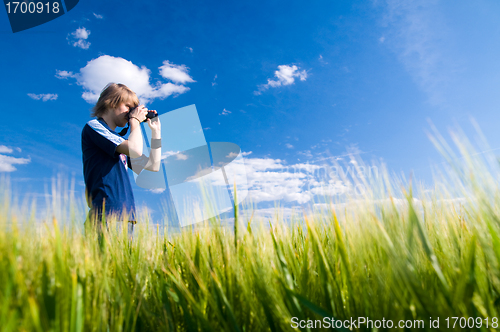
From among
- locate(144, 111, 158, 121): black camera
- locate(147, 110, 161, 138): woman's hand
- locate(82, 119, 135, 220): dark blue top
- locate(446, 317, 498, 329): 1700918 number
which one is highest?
locate(144, 111, 158, 121): black camera

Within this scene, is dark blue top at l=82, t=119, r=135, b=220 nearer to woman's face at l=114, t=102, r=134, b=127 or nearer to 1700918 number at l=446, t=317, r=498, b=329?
woman's face at l=114, t=102, r=134, b=127

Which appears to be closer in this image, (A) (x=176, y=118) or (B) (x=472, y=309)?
(B) (x=472, y=309)

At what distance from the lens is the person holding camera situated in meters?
2.02

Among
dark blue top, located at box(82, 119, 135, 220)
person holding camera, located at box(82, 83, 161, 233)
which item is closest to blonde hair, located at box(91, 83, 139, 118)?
person holding camera, located at box(82, 83, 161, 233)

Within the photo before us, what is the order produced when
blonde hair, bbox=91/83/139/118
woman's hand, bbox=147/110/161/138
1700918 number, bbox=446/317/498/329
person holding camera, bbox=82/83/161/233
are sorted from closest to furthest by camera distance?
1700918 number, bbox=446/317/498/329, person holding camera, bbox=82/83/161/233, blonde hair, bbox=91/83/139/118, woman's hand, bbox=147/110/161/138

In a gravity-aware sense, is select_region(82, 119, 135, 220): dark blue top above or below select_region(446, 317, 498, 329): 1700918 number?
above

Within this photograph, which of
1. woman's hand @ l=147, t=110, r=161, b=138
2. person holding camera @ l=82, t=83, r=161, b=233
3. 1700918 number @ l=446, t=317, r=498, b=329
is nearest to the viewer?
1700918 number @ l=446, t=317, r=498, b=329

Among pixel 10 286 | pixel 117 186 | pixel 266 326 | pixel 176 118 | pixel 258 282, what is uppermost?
pixel 176 118

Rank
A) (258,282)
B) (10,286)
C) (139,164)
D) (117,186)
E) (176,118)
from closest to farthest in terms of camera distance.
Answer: (10,286) < (258,282) < (117,186) < (139,164) < (176,118)

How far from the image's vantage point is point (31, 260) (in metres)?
0.78

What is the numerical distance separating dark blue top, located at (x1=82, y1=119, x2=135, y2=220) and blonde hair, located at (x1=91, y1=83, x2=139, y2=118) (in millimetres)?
253

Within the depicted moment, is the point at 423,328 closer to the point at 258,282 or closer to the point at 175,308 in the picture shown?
the point at 258,282

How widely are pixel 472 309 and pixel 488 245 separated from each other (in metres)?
0.19

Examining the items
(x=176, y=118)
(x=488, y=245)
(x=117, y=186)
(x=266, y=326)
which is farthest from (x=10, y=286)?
(x=176, y=118)
